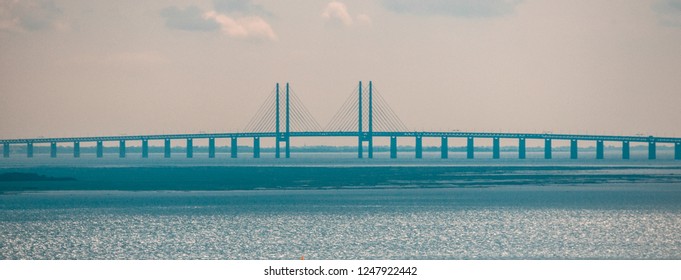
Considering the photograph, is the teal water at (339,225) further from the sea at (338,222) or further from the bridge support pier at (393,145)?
the bridge support pier at (393,145)

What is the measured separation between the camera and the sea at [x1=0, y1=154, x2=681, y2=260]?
29.0 metres

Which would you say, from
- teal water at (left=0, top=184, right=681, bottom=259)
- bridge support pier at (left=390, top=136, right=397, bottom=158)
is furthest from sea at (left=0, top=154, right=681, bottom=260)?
bridge support pier at (left=390, top=136, right=397, bottom=158)

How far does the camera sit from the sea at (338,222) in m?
29.0

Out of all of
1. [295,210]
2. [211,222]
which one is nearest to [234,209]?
[295,210]

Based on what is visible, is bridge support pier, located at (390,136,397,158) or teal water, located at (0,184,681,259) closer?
teal water, located at (0,184,681,259)

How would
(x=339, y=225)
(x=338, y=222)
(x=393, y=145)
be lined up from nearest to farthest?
(x=339, y=225) < (x=338, y=222) < (x=393, y=145)

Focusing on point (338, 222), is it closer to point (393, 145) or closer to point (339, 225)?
point (339, 225)

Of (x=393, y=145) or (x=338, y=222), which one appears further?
(x=393, y=145)

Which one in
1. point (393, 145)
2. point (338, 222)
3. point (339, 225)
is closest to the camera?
point (339, 225)

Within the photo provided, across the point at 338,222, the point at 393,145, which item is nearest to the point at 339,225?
the point at 338,222

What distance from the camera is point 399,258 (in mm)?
27547

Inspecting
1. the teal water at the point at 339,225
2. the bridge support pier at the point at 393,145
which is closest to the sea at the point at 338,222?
the teal water at the point at 339,225

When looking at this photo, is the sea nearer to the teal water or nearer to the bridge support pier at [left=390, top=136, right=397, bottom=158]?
the teal water

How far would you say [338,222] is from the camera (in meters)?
36.1
